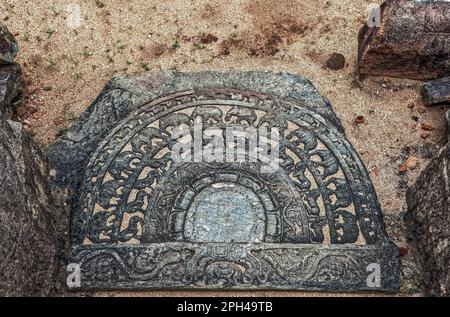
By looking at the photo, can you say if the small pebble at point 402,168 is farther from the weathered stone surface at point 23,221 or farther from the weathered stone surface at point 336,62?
the weathered stone surface at point 23,221

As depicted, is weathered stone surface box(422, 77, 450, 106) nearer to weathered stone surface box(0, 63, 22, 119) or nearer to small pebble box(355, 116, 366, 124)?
small pebble box(355, 116, 366, 124)

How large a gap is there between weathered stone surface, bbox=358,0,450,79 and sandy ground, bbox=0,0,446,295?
1.06 ft

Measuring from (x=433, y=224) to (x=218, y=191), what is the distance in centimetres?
164

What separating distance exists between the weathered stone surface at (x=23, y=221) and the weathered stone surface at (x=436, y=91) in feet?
11.2

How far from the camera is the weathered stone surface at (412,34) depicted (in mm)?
5738

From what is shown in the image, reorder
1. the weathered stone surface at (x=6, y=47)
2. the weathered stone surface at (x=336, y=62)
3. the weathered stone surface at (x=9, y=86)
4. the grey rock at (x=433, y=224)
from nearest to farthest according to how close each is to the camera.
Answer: the grey rock at (x=433, y=224) → the weathered stone surface at (x=9, y=86) → the weathered stone surface at (x=6, y=47) → the weathered stone surface at (x=336, y=62)

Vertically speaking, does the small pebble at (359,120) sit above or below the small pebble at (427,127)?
above

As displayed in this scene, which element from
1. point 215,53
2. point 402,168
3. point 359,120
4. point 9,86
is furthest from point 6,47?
point 402,168

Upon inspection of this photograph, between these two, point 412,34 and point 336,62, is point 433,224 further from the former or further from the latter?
point 336,62

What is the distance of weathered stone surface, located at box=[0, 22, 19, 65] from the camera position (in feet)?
18.6

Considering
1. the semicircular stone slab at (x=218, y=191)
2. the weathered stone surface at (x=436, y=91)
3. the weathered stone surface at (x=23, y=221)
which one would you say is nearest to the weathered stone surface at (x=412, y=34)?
the weathered stone surface at (x=436, y=91)

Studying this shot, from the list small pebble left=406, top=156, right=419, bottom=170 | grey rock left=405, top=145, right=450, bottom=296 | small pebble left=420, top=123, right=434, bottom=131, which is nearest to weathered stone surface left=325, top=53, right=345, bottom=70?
small pebble left=420, top=123, right=434, bottom=131

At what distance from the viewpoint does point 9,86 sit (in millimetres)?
5586
